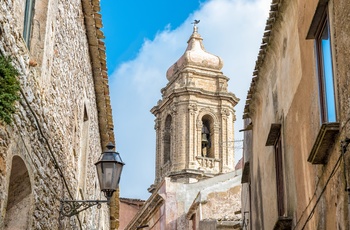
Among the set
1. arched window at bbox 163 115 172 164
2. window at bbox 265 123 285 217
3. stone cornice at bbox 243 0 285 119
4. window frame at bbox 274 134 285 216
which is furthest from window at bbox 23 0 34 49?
arched window at bbox 163 115 172 164

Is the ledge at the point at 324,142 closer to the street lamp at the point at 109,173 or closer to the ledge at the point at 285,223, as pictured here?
the ledge at the point at 285,223

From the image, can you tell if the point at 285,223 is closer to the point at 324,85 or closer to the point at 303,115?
the point at 303,115

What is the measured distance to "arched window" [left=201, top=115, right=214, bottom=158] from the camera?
4191 centimetres

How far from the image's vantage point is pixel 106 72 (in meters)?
13.2

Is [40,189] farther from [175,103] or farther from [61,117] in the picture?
[175,103]

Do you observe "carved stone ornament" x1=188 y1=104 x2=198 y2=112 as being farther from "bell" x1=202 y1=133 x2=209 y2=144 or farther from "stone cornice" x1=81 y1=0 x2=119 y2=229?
"stone cornice" x1=81 y1=0 x2=119 y2=229

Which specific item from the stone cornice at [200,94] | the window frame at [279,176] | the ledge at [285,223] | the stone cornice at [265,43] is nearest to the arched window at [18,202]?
the ledge at [285,223]

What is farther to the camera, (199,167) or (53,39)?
(199,167)

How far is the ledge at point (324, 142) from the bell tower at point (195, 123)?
107 ft

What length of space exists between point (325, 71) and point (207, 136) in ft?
117

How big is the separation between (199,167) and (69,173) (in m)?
30.6

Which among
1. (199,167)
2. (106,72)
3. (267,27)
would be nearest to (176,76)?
(199,167)

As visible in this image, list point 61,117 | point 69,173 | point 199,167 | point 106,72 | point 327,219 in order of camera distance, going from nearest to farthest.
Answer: point 327,219
point 61,117
point 69,173
point 106,72
point 199,167

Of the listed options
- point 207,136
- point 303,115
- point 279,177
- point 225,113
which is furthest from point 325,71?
point 207,136
